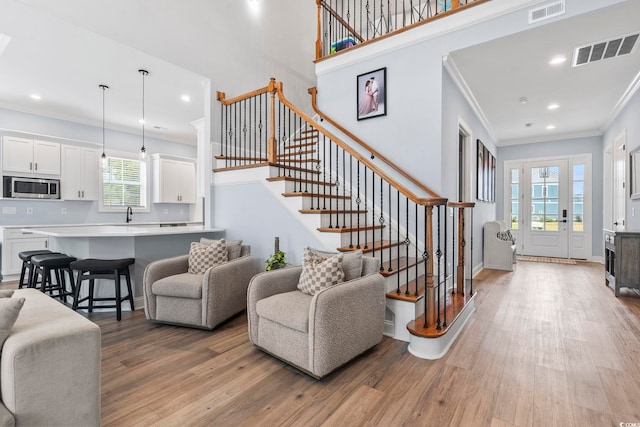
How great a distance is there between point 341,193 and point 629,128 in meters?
4.58

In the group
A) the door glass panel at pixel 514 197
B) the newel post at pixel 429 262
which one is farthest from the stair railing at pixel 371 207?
the door glass panel at pixel 514 197

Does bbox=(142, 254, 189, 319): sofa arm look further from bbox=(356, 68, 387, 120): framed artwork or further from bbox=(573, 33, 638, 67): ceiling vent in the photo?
bbox=(573, 33, 638, 67): ceiling vent

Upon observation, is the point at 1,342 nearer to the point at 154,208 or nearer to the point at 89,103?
the point at 89,103

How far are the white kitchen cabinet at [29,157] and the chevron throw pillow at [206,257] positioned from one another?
4.29 m

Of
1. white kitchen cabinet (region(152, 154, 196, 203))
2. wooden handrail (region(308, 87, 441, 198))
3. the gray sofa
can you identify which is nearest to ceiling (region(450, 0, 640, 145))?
wooden handrail (region(308, 87, 441, 198))

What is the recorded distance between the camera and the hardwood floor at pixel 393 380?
1728 mm

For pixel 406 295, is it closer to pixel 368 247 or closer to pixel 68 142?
pixel 368 247

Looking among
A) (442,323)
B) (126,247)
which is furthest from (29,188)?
(442,323)

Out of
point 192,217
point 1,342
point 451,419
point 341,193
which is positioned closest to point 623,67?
point 341,193

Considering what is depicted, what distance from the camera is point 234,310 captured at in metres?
3.17

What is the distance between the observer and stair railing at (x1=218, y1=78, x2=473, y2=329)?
9.12 ft

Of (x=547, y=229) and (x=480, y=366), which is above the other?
(x=547, y=229)

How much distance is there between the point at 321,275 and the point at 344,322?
430mm

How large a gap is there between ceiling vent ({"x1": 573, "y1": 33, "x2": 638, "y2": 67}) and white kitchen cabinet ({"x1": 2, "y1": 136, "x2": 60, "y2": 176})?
7955 millimetres
